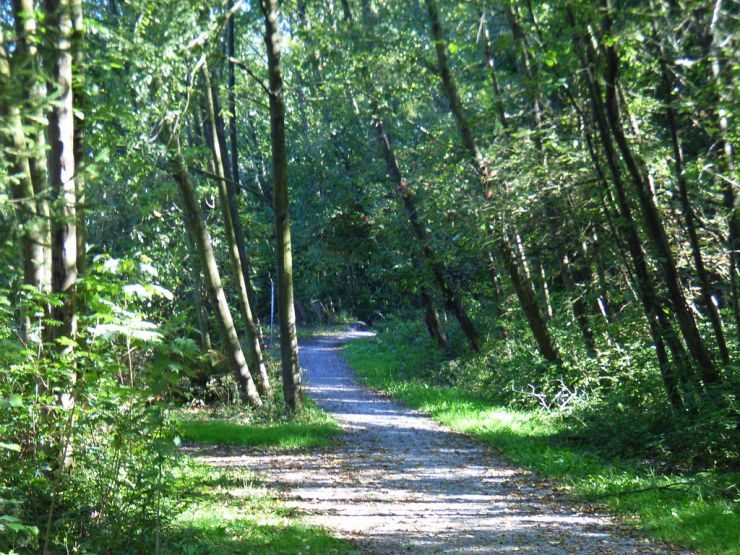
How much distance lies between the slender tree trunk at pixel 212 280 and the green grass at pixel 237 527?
261 inches

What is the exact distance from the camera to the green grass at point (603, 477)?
7.25 meters

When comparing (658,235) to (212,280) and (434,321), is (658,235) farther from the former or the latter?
(434,321)

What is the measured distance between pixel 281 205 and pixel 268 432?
14.7ft

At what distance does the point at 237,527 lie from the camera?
765 centimetres

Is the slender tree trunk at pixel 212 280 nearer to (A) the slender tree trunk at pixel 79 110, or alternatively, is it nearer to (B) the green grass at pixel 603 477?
(B) the green grass at pixel 603 477

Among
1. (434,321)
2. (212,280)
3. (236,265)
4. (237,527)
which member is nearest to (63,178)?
(237,527)

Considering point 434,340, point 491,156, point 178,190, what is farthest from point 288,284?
point 434,340

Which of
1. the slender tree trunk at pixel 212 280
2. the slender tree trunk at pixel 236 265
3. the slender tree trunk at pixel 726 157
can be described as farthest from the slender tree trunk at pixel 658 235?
the slender tree trunk at pixel 236 265

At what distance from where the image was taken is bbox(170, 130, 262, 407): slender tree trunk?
1512 cm

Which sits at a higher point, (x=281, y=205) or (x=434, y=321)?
→ (x=281, y=205)

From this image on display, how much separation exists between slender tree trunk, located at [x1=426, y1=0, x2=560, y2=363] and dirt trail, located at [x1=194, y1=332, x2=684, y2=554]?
3351 millimetres

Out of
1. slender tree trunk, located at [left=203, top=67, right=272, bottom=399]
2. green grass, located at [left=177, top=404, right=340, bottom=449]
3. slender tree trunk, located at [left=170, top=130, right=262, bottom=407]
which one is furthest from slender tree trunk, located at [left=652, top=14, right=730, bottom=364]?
slender tree trunk, located at [left=203, top=67, right=272, bottom=399]

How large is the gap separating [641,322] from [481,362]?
8.97m

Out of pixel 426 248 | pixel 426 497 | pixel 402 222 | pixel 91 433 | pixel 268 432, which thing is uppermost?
pixel 402 222
